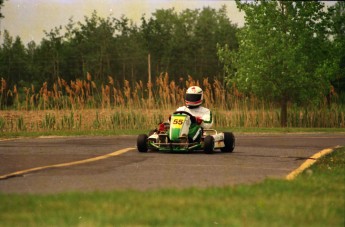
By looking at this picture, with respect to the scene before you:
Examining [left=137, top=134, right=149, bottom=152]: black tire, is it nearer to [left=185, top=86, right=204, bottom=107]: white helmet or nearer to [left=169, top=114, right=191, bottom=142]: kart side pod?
[left=169, top=114, right=191, bottom=142]: kart side pod

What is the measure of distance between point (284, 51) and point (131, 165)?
18.9 meters

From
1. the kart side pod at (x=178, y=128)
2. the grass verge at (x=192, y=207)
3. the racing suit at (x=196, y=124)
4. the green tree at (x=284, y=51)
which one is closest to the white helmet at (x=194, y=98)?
the racing suit at (x=196, y=124)

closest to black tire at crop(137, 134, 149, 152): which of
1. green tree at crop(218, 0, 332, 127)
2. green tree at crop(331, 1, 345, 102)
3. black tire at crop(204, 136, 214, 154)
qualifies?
black tire at crop(204, 136, 214, 154)

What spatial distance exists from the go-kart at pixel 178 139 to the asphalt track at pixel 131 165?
0.21 meters

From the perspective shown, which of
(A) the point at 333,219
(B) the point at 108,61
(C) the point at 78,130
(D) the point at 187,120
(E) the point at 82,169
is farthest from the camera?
(B) the point at 108,61

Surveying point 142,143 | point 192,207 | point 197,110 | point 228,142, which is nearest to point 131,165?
point 142,143

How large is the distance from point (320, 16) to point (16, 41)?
4456 centimetres

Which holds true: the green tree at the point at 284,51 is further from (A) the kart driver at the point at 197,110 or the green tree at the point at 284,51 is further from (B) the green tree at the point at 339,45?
(A) the kart driver at the point at 197,110

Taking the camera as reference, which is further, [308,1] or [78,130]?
[308,1]

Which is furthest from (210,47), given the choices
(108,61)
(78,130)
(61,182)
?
(61,182)

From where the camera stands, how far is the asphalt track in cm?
1236

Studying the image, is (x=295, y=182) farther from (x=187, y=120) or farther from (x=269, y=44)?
(x=269, y=44)

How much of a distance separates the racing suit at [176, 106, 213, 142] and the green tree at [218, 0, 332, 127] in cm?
1387

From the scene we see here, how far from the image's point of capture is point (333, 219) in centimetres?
898
